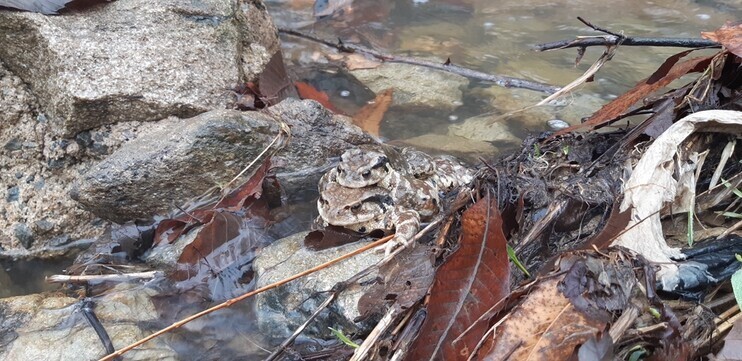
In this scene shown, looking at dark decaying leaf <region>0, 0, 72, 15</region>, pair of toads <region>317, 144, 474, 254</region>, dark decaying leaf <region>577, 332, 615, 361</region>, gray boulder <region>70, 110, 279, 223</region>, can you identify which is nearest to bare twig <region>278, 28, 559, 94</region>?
pair of toads <region>317, 144, 474, 254</region>

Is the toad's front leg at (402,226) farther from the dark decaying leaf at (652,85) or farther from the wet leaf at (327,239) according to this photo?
the dark decaying leaf at (652,85)

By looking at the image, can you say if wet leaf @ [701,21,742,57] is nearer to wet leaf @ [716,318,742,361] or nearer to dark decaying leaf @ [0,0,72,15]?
wet leaf @ [716,318,742,361]

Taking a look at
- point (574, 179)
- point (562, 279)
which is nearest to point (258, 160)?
point (574, 179)

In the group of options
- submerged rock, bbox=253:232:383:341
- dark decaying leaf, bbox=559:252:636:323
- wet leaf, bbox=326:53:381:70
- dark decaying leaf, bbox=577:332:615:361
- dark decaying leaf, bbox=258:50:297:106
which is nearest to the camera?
dark decaying leaf, bbox=577:332:615:361

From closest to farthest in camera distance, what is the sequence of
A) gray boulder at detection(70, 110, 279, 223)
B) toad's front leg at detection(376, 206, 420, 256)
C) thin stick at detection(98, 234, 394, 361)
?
thin stick at detection(98, 234, 394, 361)
toad's front leg at detection(376, 206, 420, 256)
gray boulder at detection(70, 110, 279, 223)

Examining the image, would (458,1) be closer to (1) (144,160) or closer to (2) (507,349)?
(1) (144,160)

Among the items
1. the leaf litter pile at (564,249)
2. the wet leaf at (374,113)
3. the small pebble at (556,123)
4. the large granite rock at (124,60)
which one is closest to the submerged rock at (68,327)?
the leaf litter pile at (564,249)
